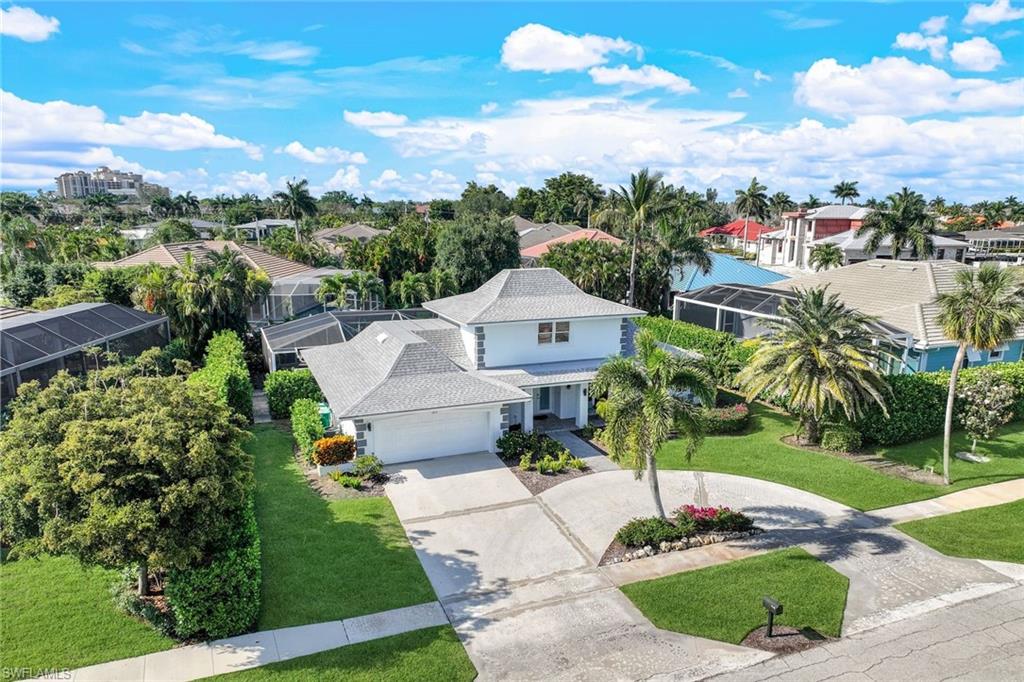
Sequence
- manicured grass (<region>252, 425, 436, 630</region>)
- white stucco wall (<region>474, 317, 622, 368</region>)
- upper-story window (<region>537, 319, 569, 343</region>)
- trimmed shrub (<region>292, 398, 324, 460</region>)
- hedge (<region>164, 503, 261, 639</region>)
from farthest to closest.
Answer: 1. upper-story window (<region>537, 319, 569, 343</region>)
2. white stucco wall (<region>474, 317, 622, 368</region>)
3. trimmed shrub (<region>292, 398, 324, 460</region>)
4. manicured grass (<region>252, 425, 436, 630</region>)
5. hedge (<region>164, 503, 261, 639</region>)

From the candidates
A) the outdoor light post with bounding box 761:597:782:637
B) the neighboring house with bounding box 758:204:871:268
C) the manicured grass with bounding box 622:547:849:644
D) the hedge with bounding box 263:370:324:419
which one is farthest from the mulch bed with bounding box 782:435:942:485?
the neighboring house with bounding box 758:204:871:268

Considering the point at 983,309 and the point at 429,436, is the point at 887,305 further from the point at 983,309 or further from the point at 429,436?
the point at 429,436

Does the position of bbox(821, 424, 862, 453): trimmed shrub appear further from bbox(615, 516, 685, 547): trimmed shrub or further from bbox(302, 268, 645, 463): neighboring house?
bbox(615, 516, 685, 547): trimmed shrub

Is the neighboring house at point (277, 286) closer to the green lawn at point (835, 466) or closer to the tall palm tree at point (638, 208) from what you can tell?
the tall palm tree at point (638, 208)

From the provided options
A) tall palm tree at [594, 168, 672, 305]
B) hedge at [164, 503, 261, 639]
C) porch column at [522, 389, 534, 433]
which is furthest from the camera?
tall palm tree at [594, 168, 672, 305]

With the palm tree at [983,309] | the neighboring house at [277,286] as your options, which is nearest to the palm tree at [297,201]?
the neighboring house at [277,286]

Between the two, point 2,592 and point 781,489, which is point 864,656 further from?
point 2,592
